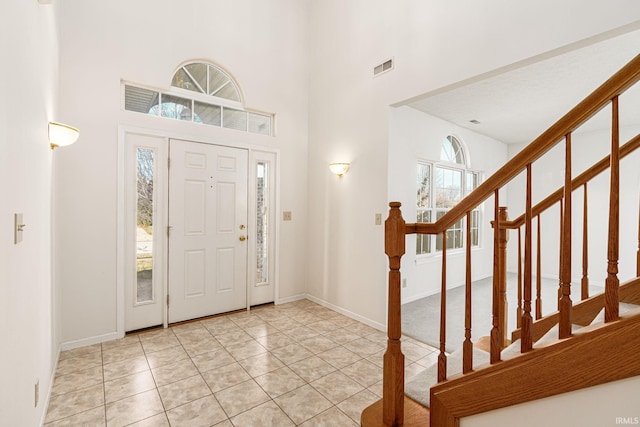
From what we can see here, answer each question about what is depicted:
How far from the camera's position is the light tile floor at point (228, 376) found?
200 centimetres

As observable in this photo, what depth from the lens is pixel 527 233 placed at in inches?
49.9

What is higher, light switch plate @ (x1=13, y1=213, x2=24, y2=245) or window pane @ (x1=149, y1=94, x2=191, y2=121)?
window pane @ (x1=149, y1=94, x2=191, y2=121)

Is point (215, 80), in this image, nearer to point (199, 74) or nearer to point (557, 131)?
point (199, 74)

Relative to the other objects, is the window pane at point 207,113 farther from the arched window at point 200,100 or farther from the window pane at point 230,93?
the window pane at point 230,93

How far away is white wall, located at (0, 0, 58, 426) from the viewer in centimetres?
123

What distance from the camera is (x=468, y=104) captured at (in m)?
4.29

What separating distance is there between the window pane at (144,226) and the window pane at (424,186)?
368 cm

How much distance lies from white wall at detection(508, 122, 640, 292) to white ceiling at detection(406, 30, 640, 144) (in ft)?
1.73

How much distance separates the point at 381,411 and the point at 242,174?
120 inches

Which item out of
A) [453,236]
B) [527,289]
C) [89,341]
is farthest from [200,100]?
[453,236]

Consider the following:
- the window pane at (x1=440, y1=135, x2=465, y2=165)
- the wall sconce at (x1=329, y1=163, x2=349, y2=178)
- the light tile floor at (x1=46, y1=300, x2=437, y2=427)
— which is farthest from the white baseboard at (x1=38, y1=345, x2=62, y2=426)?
the window pane at (x1=440, y1=135, x2=465, y2=165)

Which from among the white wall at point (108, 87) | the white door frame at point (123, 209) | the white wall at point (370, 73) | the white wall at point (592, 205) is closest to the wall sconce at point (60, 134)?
the white wall at point (108, 87)

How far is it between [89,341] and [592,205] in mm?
7727

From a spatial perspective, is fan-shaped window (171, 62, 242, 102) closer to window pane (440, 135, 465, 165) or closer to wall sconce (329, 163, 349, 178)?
wall sconce (329, 163, 349, 178)
